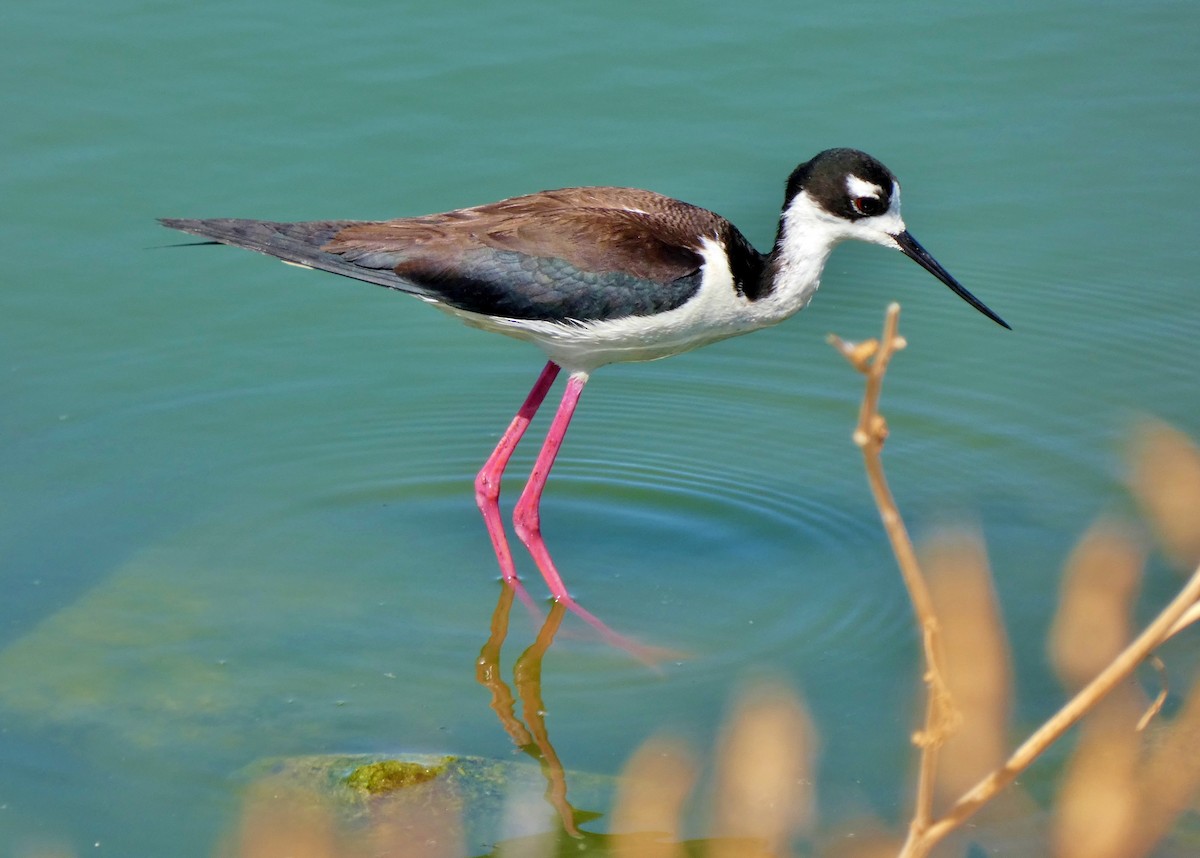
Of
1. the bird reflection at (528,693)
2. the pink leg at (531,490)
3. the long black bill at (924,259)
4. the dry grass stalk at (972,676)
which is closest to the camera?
the dry grass stalk at (972,676)

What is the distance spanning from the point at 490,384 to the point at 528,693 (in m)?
2.21

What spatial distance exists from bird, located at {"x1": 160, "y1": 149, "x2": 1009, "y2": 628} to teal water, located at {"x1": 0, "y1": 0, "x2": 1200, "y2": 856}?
71 cm

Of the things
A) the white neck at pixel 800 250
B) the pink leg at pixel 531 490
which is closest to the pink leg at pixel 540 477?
the pink leg at pixel 531 490

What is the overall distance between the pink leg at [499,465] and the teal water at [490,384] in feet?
0.55

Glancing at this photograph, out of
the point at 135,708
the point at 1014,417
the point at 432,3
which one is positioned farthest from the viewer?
the point at 432,3

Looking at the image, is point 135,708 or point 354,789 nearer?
point 354,789

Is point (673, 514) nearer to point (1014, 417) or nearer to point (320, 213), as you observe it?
point (1014, 417)

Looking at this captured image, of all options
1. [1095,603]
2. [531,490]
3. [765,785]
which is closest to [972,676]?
[765,785]

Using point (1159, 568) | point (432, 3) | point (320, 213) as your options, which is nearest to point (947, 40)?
point (432, 3)

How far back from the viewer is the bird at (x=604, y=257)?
615 cm

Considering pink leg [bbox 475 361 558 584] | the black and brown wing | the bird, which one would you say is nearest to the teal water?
pink leg [bbox 475 361 558 584]

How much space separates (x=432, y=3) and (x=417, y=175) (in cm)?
194

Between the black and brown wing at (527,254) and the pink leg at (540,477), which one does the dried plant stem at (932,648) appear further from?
the pink leg at (540,477)

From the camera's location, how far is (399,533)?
666 centimetres
